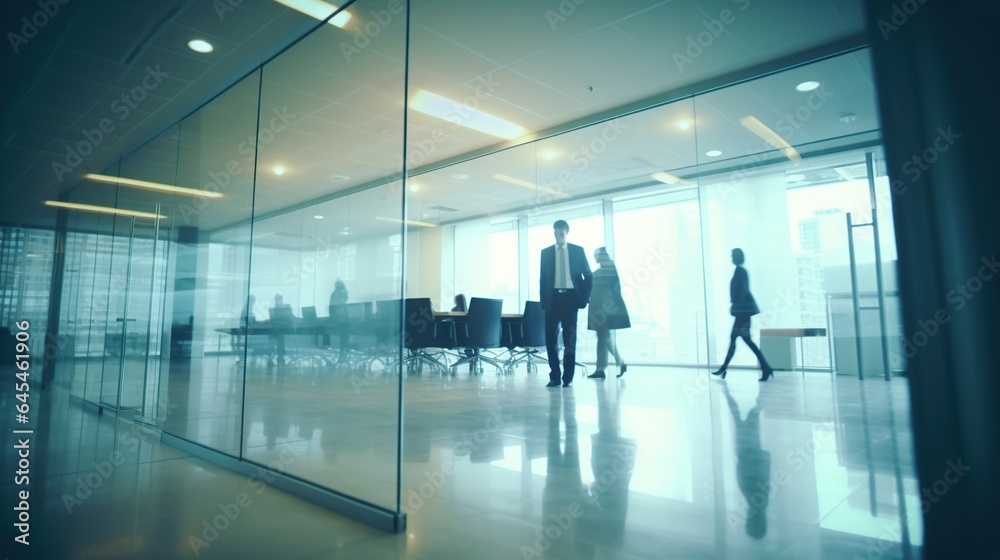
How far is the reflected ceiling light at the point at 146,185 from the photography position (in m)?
3.31

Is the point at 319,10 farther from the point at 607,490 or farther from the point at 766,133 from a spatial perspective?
the point at 766,133

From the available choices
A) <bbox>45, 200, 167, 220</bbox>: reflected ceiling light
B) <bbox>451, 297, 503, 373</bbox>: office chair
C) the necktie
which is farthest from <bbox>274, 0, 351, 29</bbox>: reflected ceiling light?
<bbox>451, 297, 503, 373</bbox>: office chair

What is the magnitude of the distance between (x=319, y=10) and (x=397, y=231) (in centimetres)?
155

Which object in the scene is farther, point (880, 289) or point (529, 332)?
point (529, 332)

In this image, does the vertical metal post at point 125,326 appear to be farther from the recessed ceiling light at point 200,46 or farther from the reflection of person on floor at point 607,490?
the reflection of person on floor at point 607,490

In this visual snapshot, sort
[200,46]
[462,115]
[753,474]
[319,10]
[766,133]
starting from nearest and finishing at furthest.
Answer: [753,474], [319,10], [200,46], [462,115], [766,133]

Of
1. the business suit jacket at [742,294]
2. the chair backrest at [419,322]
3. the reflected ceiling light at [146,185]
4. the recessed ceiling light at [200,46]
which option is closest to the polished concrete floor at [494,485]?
the reflected ceiling light at [146,185]

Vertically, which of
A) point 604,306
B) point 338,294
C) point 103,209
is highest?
point 103,209

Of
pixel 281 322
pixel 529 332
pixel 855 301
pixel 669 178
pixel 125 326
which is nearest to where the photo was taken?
pixel 281 322

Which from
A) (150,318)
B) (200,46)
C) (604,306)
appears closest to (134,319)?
(150,318)

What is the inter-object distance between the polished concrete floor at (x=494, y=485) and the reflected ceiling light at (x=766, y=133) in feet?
11.2

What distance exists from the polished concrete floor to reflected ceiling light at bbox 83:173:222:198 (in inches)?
42.7

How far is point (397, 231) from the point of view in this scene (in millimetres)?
2055

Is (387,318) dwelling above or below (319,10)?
below
